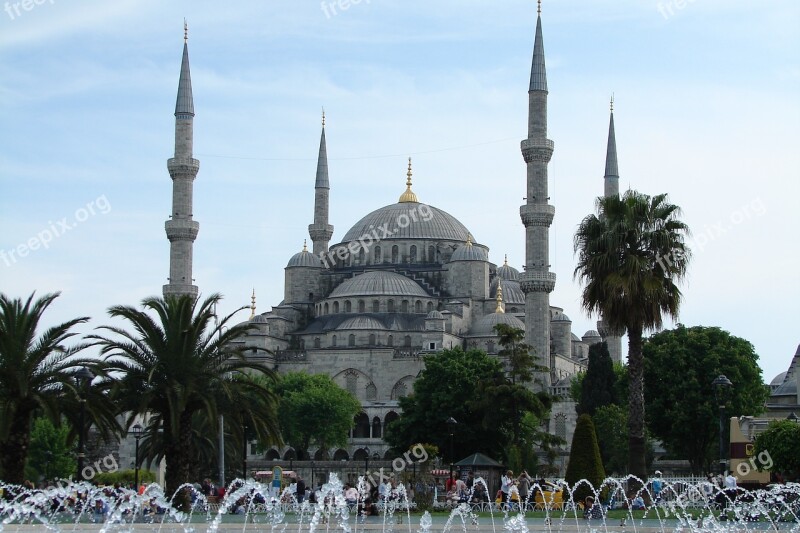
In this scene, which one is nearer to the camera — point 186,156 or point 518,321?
point 186,156

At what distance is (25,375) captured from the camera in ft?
79.8

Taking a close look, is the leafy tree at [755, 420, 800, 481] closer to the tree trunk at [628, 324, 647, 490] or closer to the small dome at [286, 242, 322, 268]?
the tree trunk at [628, 324, 647, 490]

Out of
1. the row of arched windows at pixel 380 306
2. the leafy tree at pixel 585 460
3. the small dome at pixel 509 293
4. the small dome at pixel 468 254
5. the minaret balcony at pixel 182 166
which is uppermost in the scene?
the minaret balcony at pixel 182 166

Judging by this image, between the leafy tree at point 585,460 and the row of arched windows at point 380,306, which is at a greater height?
the row of arched windows at point 380,306

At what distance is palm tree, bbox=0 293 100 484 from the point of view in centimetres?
2434

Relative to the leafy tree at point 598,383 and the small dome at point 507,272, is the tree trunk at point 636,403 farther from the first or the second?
the small dome at point 507,272

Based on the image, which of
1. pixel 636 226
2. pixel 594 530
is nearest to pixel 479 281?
pixel 636 226

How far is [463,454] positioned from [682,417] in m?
8.12

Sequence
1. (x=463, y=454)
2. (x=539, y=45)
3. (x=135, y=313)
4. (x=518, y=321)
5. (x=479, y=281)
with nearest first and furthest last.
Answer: (x=135, y=313) → (x=463, y=454) → (x=539, y=45) → (x=518, y=321) → (x=479, y=281)

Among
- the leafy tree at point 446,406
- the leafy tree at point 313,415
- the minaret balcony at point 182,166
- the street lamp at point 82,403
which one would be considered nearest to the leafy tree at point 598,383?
the leafy tree at point 446,406

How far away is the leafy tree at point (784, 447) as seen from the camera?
25.2 meters

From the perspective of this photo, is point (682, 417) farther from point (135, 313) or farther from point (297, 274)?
point (297, 274)

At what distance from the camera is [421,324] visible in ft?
244

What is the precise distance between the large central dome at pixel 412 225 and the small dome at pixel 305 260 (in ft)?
12.9
